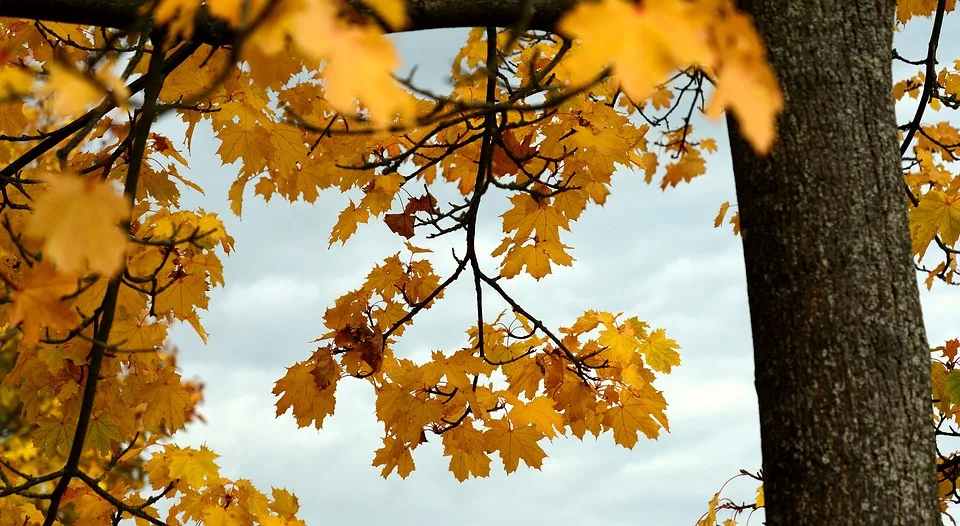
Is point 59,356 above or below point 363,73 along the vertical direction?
above

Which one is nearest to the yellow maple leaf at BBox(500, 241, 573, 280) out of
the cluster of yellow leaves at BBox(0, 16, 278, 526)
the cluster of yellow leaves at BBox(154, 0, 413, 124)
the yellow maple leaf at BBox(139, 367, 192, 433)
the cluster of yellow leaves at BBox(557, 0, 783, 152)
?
the cluster of yellow leaves at BBox(0, 16, 278, 526)

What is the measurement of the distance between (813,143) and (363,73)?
165 cm

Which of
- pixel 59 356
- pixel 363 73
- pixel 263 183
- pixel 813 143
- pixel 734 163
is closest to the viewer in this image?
pixel 363 73

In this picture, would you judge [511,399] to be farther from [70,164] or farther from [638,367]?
[70,164]

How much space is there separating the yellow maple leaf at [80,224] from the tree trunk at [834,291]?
1.64 m

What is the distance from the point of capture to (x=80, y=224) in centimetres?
127

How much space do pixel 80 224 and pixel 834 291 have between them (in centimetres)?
178

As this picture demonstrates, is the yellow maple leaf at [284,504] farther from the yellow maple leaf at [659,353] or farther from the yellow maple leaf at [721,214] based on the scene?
the yellow maple leaf at [721,214]

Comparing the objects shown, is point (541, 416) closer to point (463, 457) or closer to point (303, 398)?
point (463, 457)

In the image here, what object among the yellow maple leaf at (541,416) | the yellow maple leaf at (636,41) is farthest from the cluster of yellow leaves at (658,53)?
the yellow maple leaf at (541,416)

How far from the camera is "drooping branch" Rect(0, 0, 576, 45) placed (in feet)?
7.56

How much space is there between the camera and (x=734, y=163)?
7.84 ft

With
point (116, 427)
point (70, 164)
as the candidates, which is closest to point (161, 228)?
point (116, 427)

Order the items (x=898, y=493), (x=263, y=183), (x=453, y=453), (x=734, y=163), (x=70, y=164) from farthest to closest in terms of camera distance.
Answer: (x=263, y=183) → (x=70, y=164) → (x=453, y=453) → (x=734, y=163) → (x=898, y=493)
